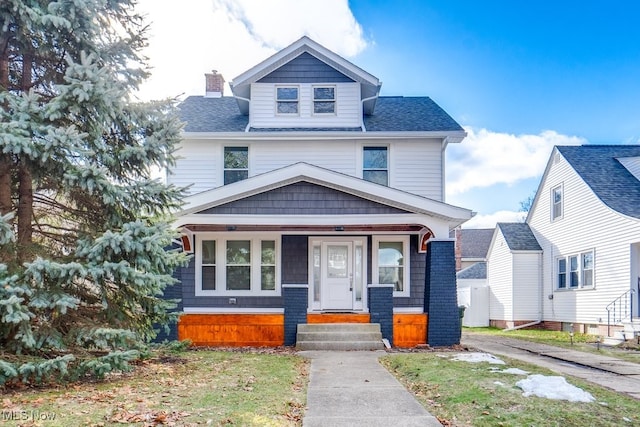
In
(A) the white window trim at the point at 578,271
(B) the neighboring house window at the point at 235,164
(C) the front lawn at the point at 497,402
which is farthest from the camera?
(A) the white window trim at the point at 578,271

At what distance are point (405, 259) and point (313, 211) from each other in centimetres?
336

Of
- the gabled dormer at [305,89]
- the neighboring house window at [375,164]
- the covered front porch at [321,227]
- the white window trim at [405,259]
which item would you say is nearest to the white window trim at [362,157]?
the neighboring house window at [375,164]

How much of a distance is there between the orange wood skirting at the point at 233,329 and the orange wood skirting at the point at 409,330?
110 inches

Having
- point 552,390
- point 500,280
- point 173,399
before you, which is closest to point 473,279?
point 500,280

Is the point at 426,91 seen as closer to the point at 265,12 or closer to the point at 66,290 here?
the point at 265,12

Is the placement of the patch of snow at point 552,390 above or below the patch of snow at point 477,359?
above

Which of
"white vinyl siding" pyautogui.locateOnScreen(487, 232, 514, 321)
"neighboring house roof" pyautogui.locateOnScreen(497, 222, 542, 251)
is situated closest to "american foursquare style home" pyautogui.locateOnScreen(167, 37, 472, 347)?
"neighboring house roof" pyautogui.locateOnScreen(497, 222, 542, 251)

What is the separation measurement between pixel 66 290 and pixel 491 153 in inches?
1718

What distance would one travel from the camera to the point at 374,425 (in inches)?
185

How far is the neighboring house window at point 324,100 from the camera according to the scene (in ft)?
47.0

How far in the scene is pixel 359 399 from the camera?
5.76 metres

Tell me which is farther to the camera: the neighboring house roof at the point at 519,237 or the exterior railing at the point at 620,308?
the neighboring house roof at the point at 519,237

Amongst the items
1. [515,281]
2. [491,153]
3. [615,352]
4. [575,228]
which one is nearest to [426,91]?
[575,228]

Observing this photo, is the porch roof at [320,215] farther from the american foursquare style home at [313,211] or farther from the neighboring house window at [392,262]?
the neighboring house window at [392,262]
